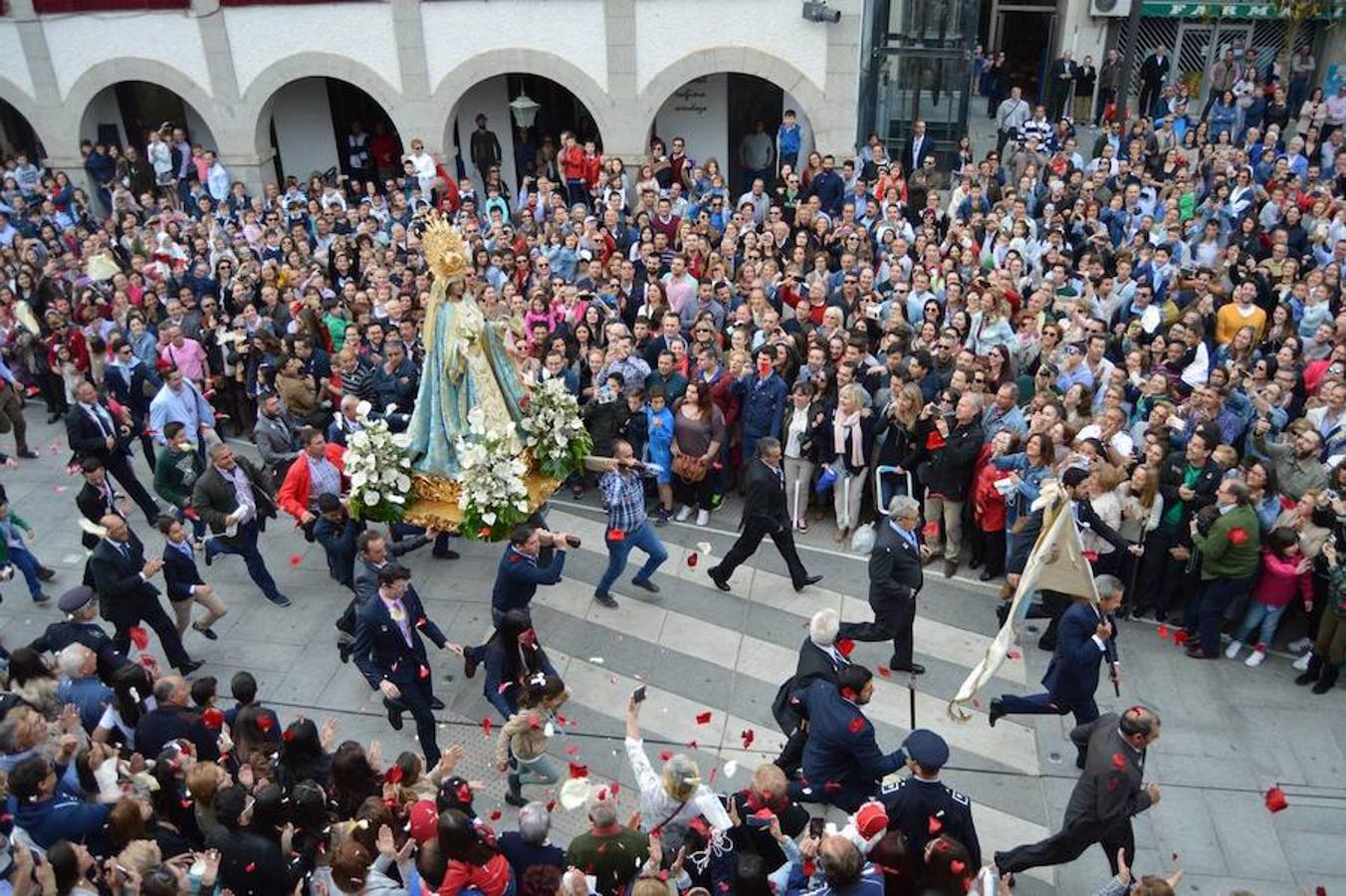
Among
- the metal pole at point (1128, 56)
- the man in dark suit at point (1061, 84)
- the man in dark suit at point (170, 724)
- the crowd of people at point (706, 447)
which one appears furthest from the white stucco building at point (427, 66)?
the man in dark suit at point (170, 724)

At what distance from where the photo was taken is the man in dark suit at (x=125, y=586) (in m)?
8.85

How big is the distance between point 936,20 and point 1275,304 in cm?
842

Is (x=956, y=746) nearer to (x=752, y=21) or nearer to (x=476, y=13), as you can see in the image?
(x=752, y=21)

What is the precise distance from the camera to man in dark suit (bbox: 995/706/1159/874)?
6.55 m

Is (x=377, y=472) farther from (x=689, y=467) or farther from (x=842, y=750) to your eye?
(x=842, y=750)

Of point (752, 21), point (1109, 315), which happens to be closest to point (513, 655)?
point (1109, 315)

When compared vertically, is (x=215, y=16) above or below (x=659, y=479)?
above

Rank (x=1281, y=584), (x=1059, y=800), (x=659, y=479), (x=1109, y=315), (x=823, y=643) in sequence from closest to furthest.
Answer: (x=823, y=643)
(x=1059, y=800)
(x=1281, y=584)
(x=659, y=479)
(x=1109, y=315)

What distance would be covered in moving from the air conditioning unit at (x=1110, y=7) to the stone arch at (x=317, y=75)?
1310cm

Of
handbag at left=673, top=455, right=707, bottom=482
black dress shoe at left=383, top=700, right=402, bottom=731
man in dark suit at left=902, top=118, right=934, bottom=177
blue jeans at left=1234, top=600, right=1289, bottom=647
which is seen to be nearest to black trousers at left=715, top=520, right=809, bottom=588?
handbag at left=673, top=455, right=707, bottom=482

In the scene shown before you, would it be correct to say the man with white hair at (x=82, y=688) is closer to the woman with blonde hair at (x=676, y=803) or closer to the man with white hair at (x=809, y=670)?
the woman with blonde hair at (x=676, y=803)

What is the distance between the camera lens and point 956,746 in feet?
28.1

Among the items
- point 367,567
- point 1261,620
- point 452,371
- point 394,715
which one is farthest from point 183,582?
point 1261,620

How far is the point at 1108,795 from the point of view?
656 centimetres
